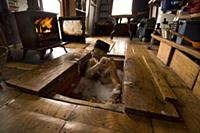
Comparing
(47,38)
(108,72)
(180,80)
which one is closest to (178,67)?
(180,80)

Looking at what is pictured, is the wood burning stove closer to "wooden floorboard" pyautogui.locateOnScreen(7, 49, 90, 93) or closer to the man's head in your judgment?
"wooden floorboard" pyautogui.locateOnScreen(7, 49, 90, 93)

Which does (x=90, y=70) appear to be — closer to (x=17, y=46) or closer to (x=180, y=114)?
(x=180, y=114)

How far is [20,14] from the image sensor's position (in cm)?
152

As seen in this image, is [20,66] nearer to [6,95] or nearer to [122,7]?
[6,95]

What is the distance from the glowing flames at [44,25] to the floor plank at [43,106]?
3.43ft

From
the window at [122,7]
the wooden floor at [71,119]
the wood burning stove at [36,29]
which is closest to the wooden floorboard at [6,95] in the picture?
the wooden floor at [71,119]

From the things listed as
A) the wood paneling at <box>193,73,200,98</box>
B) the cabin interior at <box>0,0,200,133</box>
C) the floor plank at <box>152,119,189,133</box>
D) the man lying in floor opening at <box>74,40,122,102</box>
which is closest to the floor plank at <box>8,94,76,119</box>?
the cabin interior at <box>0,0,200,133</box>

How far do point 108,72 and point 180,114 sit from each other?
1.03 metres

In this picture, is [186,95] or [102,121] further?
[186,95]

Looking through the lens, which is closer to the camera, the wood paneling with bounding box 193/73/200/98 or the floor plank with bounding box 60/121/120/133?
the floor plank with bounding box 60/121/120/133

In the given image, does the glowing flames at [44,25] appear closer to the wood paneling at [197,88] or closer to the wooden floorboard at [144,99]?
the wooden floorboard at [144,99]

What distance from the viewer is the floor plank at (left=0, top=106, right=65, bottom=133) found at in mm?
635

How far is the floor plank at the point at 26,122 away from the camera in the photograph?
2.08ft

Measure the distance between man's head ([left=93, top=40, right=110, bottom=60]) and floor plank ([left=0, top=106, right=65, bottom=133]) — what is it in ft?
4.15
